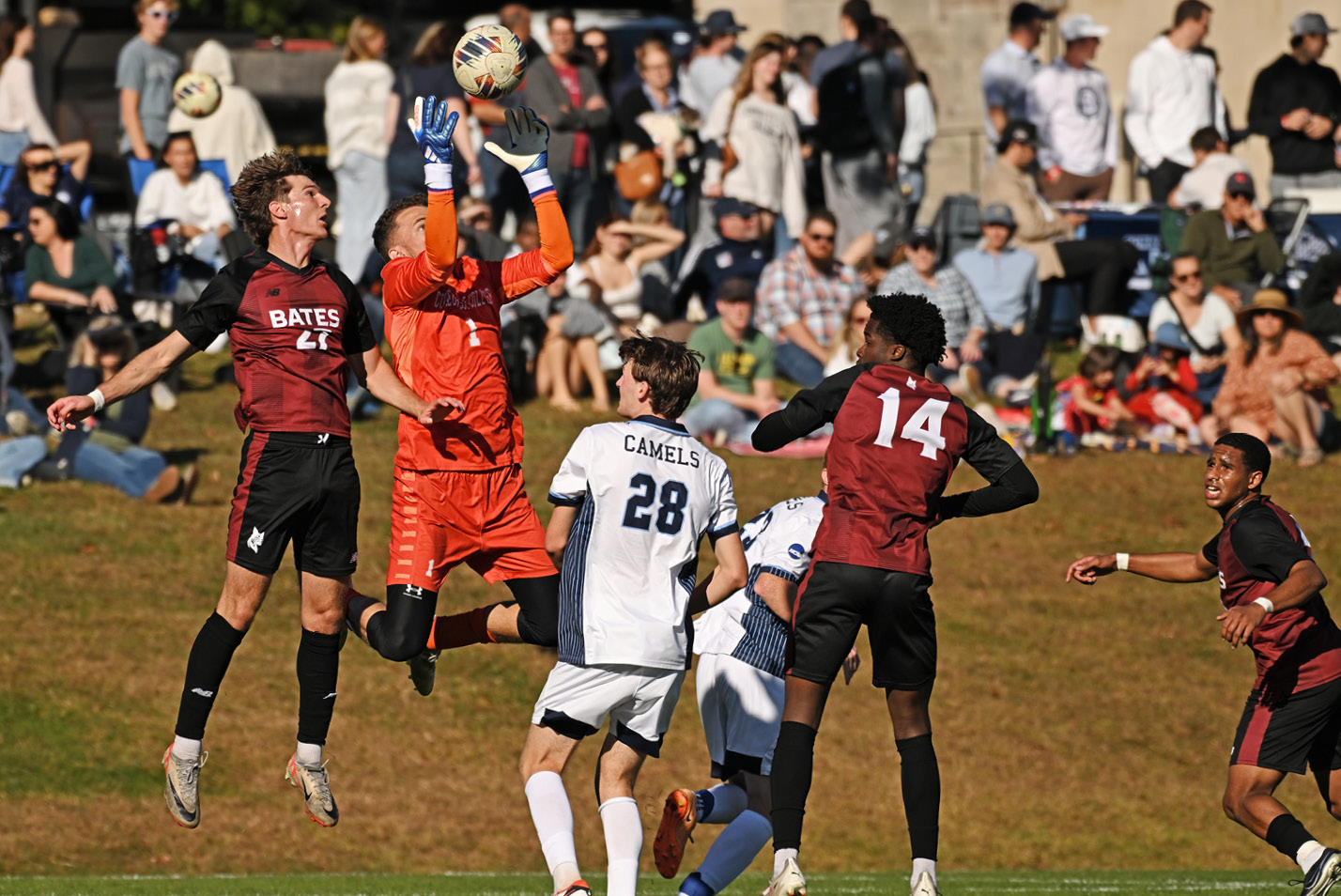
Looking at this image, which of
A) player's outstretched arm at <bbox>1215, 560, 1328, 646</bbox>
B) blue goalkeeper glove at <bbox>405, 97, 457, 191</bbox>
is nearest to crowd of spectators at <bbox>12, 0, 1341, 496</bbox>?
player's outstretched arm at <bbox>1215, 560, 1328, 646</bbox>

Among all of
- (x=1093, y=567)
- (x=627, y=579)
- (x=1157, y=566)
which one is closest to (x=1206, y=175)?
(x=1157, y=566)

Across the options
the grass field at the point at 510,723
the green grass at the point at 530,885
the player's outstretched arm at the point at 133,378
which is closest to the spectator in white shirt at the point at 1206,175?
the grass field at the point at 510,723

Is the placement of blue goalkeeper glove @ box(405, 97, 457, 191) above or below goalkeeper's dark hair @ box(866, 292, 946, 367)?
above

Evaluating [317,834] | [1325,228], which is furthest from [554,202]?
[1325,228]

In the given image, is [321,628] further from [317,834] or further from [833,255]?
[833,255]

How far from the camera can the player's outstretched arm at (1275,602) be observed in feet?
24.9

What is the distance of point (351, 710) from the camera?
45.1ft

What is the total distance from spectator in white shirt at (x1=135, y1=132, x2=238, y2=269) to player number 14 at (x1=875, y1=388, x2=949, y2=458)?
35.4 feet

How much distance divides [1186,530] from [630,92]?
22.1 ft

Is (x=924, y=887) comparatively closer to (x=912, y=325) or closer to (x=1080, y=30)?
(x=912, y=325)

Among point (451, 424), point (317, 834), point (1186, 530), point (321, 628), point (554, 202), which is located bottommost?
point (317, 834)

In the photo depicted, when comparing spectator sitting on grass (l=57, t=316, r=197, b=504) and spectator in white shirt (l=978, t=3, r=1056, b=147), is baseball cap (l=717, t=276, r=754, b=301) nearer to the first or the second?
spectator in white shirt (l=978, t=3, r=1056, b=147)

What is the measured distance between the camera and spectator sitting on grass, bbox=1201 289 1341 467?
1591 cm

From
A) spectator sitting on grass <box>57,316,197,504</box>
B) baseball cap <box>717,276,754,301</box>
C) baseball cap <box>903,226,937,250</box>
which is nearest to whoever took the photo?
spectator sitting on grass <box>57,316,197,504</box>
